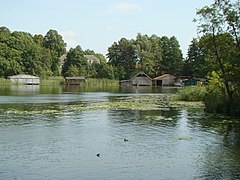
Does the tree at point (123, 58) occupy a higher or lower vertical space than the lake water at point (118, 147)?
higher

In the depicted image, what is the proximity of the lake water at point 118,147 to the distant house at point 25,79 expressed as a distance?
91.6 metres

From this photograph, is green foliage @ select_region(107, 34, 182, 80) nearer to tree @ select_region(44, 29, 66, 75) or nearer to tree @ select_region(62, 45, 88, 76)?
tree @ select_region(62, 45, 88, 76)

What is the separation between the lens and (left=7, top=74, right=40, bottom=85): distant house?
386 feet

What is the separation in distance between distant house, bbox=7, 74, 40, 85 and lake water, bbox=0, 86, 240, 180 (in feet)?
301

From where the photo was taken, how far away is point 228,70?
29422 mm

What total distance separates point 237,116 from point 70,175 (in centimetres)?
1881

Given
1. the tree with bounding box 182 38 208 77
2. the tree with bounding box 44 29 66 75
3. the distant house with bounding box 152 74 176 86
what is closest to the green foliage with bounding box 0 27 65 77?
the tree with bounding box 44 29 66 75

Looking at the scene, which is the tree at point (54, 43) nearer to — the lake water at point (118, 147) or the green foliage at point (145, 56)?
the green foliage at point (145, 56)

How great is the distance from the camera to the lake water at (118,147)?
13961 mm

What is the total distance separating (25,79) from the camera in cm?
12075

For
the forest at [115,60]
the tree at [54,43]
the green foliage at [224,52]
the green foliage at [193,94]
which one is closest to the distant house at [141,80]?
the forest at [115,60]

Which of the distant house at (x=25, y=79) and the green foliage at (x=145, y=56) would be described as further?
the green foliage at (x=145, y=56)

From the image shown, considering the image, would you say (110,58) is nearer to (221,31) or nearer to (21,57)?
(21,57)

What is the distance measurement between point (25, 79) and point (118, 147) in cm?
10687
